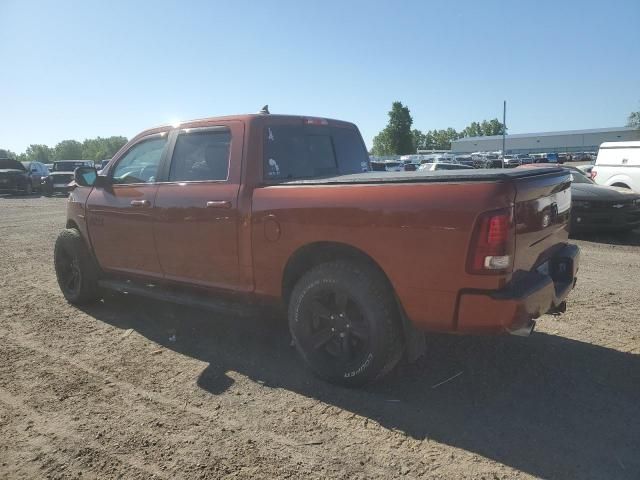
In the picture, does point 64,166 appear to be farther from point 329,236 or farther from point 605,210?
point 329,236

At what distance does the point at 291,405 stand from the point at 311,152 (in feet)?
7.19

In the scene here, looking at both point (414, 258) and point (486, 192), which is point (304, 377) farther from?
point (486, 192)

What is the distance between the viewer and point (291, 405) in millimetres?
3242

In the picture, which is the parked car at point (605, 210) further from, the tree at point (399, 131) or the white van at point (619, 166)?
the tree at point (399, 131)

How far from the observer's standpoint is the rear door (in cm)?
385

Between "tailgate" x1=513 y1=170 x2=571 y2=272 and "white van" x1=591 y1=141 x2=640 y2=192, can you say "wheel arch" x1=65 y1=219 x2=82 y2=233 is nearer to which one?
"tailgate" x1=513 y1=170 x2=571 y2=272

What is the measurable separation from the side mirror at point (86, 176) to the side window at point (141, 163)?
20 centimetres

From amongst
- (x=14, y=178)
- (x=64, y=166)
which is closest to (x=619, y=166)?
(x=14, y=178)

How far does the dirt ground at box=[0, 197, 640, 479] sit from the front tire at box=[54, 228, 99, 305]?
0.43 m

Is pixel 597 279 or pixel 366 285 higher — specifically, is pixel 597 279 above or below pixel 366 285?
below

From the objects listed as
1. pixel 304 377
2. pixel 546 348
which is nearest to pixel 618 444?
pixel 546 348

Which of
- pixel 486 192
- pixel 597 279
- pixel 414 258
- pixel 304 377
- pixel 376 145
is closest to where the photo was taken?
pixel 486 192

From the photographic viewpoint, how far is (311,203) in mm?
3344

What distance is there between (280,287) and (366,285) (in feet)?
2.57
